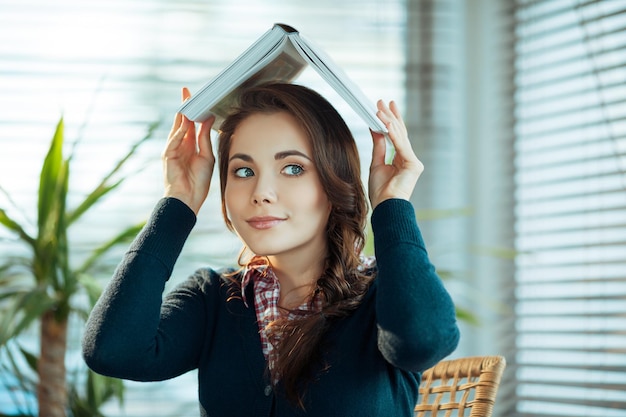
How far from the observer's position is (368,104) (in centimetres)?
112

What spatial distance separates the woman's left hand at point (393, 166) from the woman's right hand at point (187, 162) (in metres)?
0.30

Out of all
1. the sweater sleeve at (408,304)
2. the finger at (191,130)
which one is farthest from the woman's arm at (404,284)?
the finger at (191,130)

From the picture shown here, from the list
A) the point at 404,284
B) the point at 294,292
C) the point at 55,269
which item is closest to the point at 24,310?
the point at 55,269

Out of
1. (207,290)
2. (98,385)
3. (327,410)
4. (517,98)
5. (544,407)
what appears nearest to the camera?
(327,410)

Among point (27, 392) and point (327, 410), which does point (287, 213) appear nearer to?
point (327, 410)

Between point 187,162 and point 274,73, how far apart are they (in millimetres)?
235

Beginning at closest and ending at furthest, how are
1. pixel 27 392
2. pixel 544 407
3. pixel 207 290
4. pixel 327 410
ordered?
pixel 327 410 < pixel 207 290 < pixel 27 392 < pixel 544 407

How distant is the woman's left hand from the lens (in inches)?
46.4

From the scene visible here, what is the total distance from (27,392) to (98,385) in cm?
27

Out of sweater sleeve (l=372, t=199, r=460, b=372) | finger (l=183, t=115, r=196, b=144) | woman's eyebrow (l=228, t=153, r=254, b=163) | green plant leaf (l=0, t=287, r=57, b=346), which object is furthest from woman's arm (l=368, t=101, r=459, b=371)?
green plant leaf (l=0, t=287, r=57, b=346)

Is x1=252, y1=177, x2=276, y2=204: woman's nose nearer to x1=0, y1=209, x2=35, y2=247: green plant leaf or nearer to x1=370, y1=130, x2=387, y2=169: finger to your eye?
x1=370, y1=130, x2=387, y2=169: finger

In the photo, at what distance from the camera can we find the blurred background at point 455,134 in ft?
6.78

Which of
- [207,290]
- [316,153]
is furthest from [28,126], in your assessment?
[316,153]

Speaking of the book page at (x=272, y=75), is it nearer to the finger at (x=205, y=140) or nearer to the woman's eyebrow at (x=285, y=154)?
the finger at (x=205, y=140)
